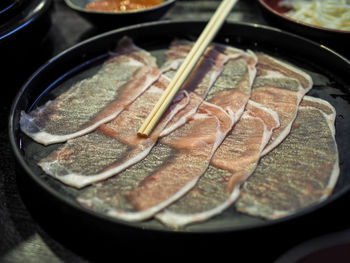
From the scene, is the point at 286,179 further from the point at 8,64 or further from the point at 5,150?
the point at 8,64

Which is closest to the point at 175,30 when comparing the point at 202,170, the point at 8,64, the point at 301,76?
the point at 301,76

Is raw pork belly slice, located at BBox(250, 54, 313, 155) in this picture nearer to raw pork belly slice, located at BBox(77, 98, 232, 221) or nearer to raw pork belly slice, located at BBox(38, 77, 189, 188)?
raw pork belly slice, located at BBox(77, 98, 232, 221)

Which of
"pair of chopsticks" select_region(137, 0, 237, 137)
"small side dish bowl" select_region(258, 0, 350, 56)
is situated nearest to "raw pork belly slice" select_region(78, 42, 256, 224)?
"pair of chopsticks" select_region(137, 0, 237, 137)

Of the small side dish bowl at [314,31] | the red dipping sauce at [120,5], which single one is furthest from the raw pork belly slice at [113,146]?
the red dipping sauce at [120,5]

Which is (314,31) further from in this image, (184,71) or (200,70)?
(184,71)

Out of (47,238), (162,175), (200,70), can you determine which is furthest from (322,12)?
(47,238)

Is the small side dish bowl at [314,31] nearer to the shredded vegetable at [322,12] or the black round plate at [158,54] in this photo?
the black round plate at [158,54]
